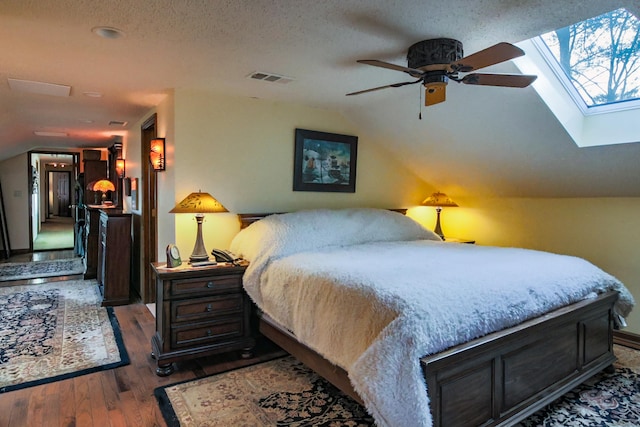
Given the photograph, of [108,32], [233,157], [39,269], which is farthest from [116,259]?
[108,32]

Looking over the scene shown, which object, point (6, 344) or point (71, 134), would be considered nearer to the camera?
point (6, 344)

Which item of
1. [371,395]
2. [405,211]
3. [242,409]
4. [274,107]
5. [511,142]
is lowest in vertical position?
[242,409]

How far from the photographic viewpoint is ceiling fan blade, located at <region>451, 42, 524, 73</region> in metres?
1.83

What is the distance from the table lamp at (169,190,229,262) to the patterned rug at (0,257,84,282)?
3825mm

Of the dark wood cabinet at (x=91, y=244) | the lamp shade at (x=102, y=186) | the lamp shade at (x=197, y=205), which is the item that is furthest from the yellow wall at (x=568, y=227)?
the lamp shade at (x=102, y=186)

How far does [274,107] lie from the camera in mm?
3848

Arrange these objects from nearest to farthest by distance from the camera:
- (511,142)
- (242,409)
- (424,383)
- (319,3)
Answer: (424,383) → (319,3) → (242,409) → (511,142)

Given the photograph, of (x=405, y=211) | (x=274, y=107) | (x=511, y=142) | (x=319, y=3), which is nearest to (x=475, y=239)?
(x=405, y=211)

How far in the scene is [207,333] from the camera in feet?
9.66

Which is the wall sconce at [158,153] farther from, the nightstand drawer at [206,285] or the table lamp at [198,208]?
the nightstand drawer at [206,285]

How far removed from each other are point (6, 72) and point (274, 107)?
2.12 meters

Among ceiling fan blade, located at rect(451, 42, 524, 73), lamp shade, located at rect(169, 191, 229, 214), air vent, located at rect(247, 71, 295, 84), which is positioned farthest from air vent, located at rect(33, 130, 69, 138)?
ceiling fan blade, located at rect(451, 42, 524, 73)

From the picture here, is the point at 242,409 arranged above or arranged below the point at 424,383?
below

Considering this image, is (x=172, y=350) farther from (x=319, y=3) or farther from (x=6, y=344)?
(x=319, y=3)
